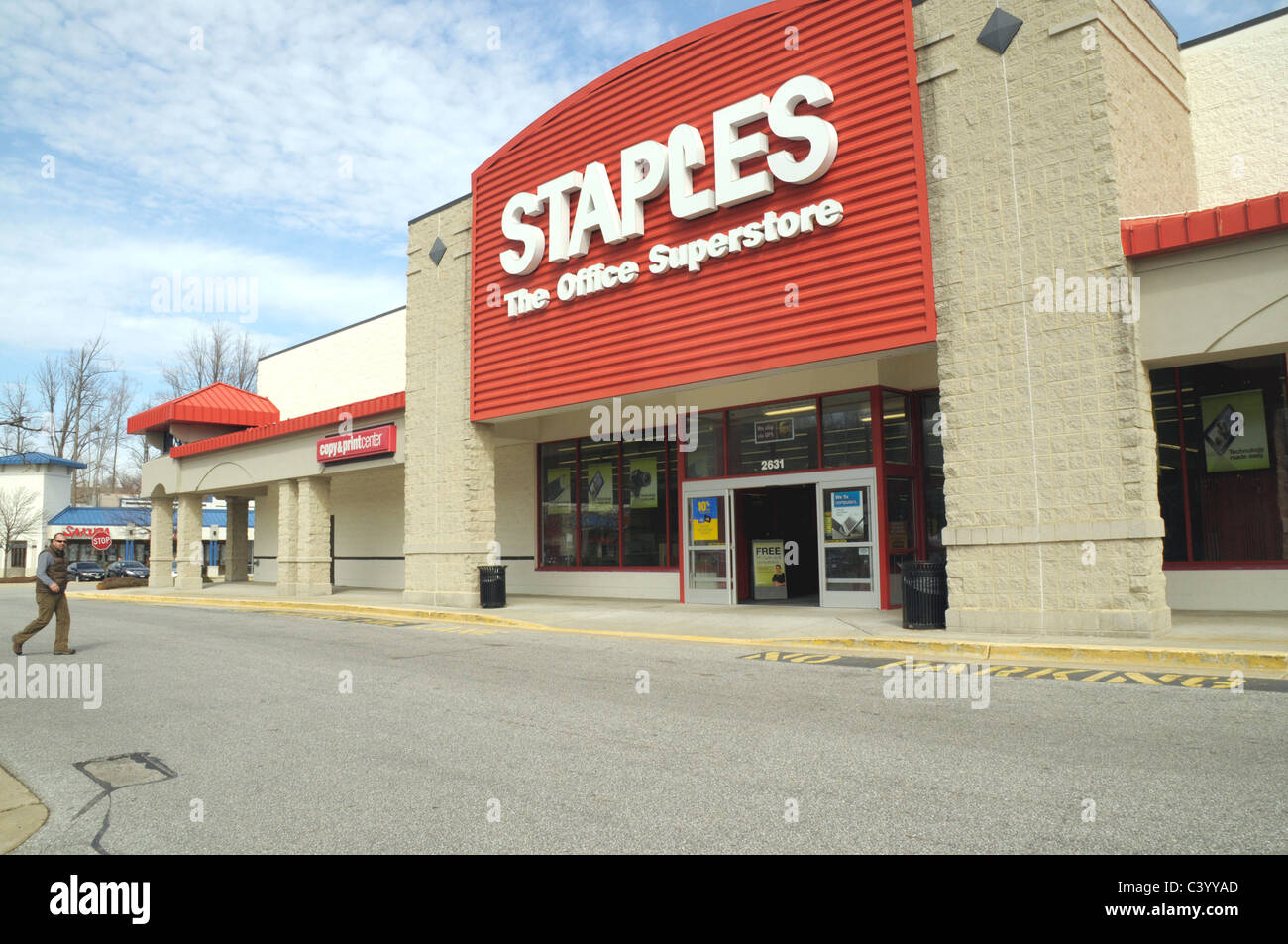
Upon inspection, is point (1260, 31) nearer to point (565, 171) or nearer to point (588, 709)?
point (565, 171)

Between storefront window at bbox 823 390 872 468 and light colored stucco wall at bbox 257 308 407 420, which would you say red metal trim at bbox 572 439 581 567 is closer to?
light colored stucco wall at bbox 257 308 407 420

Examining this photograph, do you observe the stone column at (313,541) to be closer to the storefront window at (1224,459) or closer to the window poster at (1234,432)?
the storefront window at (1224,459)

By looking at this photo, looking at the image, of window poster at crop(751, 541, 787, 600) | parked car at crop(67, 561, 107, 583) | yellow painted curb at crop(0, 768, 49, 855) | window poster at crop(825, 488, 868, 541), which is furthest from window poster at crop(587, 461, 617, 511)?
parked car at crop(67, 561, 107, 583)

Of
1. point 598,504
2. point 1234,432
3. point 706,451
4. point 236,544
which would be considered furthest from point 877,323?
point 236,544

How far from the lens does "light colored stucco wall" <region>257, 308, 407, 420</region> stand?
96.7ft

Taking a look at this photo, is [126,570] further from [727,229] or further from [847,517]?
[847,517]

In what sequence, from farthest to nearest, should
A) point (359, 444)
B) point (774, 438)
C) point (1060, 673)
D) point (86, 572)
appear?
point (86, 572)
point (359, 444)
point (774, 438)
point (1060, 673)

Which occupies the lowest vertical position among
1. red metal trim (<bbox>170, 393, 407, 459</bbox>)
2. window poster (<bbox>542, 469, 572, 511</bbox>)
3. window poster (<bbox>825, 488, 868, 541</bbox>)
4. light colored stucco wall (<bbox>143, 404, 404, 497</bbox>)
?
window poster (<bbox>825, 488, 868, 541</bbox>)

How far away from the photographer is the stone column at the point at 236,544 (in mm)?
35812

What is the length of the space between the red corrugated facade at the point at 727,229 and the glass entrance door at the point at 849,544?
10.3ft

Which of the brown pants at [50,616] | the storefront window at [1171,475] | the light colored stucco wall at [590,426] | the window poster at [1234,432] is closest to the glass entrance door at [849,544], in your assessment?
the light colored stucco wall at [590,426]

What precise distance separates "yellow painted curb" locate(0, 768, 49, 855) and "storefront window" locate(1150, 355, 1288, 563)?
47.1 ft

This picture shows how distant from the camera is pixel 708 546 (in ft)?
61.0

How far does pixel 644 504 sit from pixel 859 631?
9059mm
